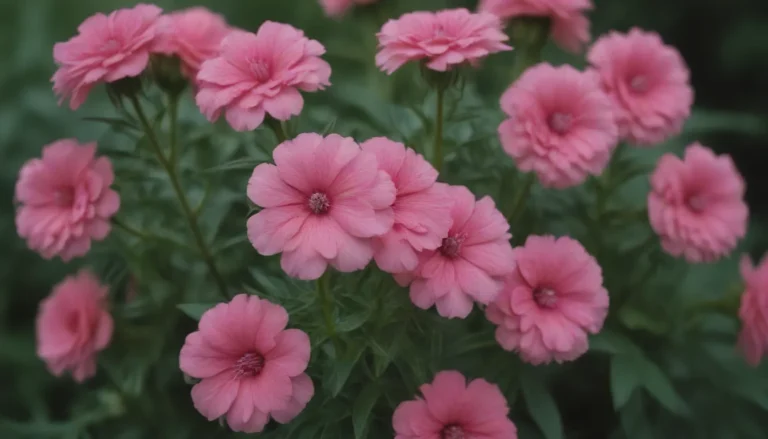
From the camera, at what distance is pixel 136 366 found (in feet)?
2.49

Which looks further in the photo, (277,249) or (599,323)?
(599,323)

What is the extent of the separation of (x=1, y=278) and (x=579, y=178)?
0.91 metres

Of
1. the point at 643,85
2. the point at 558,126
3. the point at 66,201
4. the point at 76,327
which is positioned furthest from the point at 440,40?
the point at 76,327

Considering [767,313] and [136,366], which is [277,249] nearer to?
[136,366]

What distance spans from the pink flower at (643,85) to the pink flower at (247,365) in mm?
405

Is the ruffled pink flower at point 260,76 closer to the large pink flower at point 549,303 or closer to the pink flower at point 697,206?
the large pink flower at point 549,303

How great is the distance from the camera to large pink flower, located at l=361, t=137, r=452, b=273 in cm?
49

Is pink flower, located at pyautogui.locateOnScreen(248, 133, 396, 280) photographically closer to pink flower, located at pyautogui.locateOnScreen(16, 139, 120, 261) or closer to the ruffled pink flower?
the ruffled pink flower

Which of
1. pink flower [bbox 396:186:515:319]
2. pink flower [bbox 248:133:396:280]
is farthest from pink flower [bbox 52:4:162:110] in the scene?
pink flower [bbox 396:186:515:319]

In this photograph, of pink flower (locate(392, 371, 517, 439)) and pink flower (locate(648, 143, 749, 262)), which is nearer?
pink flower (locate(392, 371, 517, 439))

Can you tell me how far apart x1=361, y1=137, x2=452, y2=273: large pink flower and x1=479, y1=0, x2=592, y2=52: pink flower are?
269 millimetres

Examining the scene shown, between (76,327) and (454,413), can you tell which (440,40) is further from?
(76,327)

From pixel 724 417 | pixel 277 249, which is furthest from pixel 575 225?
pixel 277 249

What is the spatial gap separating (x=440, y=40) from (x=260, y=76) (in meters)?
0.15
